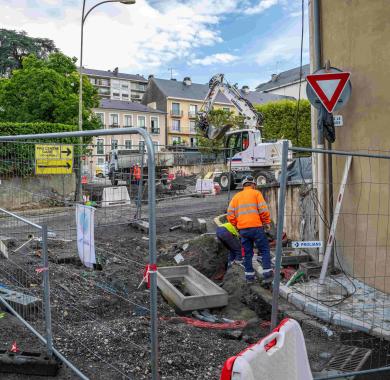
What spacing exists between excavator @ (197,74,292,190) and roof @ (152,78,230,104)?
42.6 metres

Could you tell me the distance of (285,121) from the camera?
131 ft

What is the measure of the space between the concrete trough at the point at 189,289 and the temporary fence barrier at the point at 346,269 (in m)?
0.90

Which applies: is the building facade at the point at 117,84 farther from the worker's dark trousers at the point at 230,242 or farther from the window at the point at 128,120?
the worker's dark trousers at the point at 230,242

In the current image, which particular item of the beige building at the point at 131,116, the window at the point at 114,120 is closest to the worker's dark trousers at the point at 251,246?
the beige building at the point at 131,116

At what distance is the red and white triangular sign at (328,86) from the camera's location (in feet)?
19.7

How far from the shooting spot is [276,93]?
7081 centimetres

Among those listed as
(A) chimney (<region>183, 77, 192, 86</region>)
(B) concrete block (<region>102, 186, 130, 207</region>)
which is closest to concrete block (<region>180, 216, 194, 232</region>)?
(B) concrete block (<region>102, 186, 130, 207</region>)

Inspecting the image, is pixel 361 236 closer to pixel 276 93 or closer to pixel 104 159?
pixel 104 159

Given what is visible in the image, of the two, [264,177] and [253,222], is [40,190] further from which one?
[264,177]

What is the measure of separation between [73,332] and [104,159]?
289cm

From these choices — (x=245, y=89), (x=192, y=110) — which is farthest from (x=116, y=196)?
(x=245, y=89)

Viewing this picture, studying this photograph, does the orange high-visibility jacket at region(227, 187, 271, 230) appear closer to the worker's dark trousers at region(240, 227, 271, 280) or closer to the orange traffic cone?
the worker's dark trousers at region(240, 227, 271, 280)

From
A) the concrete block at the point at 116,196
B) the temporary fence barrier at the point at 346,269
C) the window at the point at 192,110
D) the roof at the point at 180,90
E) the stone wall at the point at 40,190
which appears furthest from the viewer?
the window at the point at 192,110

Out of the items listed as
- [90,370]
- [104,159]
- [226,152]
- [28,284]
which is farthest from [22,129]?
[90,370]
